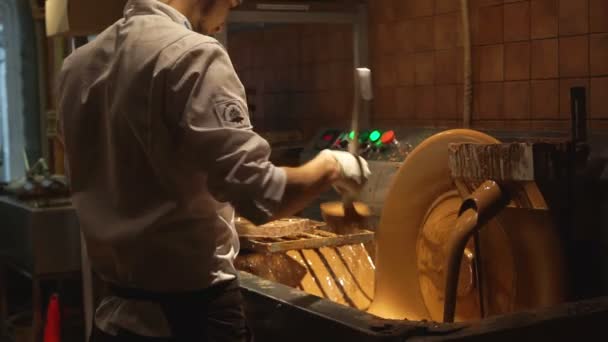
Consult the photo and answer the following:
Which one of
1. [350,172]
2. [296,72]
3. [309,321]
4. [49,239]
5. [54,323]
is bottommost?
[54,323]

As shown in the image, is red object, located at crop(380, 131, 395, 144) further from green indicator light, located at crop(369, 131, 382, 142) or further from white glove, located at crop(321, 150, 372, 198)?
white glove, located at crop(321, 150, 372, 198)

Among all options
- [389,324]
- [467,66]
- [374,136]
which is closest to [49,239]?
[374,136]

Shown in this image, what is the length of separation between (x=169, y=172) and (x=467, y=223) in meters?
0.67

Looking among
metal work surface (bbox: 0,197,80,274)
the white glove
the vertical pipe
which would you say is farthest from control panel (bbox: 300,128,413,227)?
metal work surface (bbox: 0,197,80,274)

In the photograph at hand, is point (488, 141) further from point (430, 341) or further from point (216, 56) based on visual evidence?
point (216, 56)

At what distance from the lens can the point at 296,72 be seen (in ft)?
12.3

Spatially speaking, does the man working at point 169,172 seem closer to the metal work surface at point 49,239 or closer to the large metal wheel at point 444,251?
the large metal wheel at point 444,251

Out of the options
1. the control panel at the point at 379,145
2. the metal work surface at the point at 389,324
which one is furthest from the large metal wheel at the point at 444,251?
the control panel at the point at 379,145

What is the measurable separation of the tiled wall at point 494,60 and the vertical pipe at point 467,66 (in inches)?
0.8

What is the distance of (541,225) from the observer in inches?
68.1

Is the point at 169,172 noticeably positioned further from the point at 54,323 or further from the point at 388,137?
the point at 54,323

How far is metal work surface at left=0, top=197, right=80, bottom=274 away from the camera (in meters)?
3.42

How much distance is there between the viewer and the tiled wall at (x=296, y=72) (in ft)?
11.4

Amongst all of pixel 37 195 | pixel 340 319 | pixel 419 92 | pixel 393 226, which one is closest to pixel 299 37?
pixel 419 92
